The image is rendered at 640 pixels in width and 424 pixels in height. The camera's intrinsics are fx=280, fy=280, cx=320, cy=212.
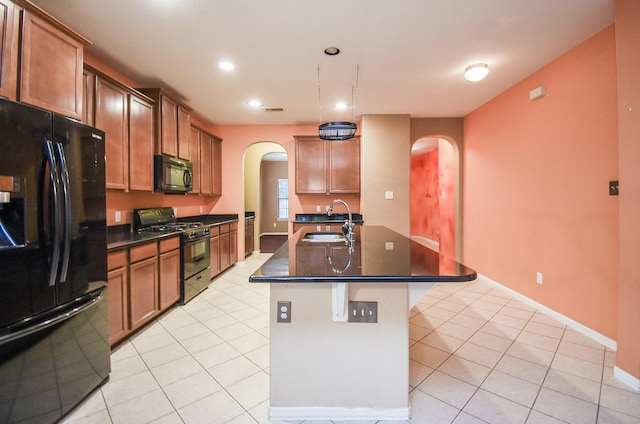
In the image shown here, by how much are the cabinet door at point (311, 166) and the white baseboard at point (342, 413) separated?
3749 millimetres

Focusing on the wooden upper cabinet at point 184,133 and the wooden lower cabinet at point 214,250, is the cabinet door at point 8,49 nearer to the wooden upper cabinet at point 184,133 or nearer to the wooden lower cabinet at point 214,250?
the wooden upper cabinet at point 184,133

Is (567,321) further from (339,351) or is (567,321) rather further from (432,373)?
(339,351)

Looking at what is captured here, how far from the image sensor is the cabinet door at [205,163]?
450cm

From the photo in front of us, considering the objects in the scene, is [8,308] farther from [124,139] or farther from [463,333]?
[463,333]

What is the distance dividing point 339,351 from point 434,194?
263 inches

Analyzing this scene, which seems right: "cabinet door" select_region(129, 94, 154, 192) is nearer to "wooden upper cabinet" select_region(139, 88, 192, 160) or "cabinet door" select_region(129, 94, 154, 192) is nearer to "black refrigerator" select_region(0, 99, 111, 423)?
"wooden upper cabinet" select_region(139, 88, 192, 160)

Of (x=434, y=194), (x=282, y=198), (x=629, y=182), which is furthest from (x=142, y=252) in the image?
(x=282, y=198)

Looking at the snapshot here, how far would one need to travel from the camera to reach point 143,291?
2596mm

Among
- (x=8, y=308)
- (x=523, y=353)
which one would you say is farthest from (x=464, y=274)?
(x=8, y=308)

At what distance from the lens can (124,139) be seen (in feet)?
9.11

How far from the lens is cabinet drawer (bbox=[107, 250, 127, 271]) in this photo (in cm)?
218

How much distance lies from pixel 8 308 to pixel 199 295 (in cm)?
246

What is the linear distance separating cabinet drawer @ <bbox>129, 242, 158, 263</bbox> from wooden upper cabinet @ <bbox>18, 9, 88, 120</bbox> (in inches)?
44.1

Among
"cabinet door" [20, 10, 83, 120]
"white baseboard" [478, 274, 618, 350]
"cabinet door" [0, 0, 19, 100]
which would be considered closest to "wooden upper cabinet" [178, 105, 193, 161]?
"cabinet door" [20, 10, 83, 120]
